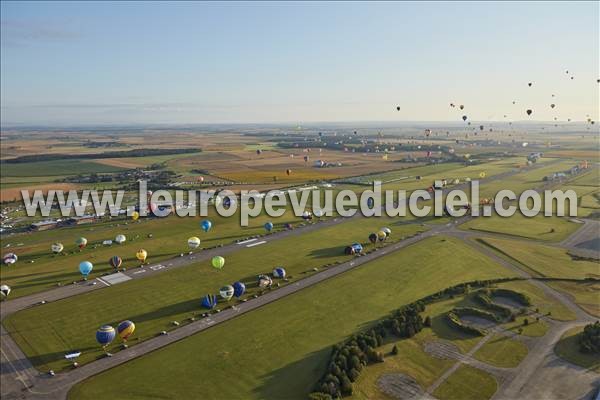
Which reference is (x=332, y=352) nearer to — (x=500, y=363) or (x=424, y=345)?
(x=424, y=345)

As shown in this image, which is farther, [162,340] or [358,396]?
[162,340]

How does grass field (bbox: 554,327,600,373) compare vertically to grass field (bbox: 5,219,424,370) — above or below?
below

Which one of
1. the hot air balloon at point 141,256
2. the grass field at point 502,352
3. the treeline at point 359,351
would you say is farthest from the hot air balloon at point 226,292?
the grass field at point 502,352

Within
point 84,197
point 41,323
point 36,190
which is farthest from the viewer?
point 36,190

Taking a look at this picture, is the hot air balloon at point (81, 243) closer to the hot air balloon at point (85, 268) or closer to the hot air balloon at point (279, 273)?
the hot air balloon at point (85, 268)

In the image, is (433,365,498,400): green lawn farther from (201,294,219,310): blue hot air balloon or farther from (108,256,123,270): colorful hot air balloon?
(108,256,123,270): colorful hot air balloon

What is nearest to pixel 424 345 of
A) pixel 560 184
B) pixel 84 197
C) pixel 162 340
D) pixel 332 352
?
pixel 332 352

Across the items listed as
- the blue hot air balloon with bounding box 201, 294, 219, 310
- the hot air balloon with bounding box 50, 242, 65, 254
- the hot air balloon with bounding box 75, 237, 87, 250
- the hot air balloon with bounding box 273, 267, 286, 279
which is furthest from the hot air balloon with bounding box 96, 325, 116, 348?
the hot air balloon with bounding box 75, 237, 87, 250
